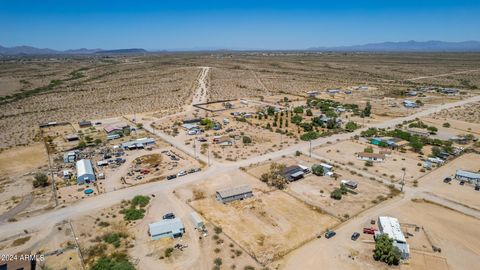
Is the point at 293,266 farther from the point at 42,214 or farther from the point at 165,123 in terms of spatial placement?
the point at 165,123

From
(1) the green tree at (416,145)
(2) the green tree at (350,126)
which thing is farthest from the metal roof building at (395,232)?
(2) the green tree at (350,126)

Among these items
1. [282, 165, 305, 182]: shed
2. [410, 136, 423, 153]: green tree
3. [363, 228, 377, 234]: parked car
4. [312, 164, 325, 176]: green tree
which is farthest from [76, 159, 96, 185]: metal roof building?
[410, 136, 423, 153]: green tree

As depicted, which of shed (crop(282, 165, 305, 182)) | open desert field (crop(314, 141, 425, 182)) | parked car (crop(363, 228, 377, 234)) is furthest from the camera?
open desert field (crop(314, 141, 425, 182))

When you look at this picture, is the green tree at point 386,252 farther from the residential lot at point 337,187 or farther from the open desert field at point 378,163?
the open desert field at point 378,163

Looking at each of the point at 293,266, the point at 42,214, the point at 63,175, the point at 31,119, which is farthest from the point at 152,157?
the point at 31,119

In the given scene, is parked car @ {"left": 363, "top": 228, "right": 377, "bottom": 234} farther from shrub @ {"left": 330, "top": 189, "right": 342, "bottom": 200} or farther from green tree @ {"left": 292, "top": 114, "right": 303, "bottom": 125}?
green tree @ {"left": 292, "top": 114, "right": 303, "bottom": 125}

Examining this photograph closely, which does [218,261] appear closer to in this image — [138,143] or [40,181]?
[40,181]

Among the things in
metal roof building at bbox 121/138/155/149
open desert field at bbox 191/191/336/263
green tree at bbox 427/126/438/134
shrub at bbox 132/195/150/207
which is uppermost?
metal roof building at bbox 121/138/155/149
